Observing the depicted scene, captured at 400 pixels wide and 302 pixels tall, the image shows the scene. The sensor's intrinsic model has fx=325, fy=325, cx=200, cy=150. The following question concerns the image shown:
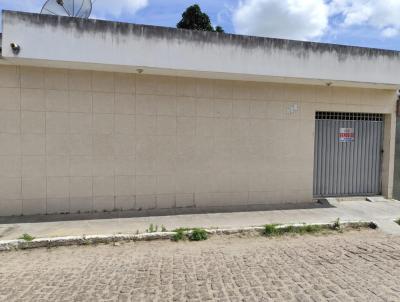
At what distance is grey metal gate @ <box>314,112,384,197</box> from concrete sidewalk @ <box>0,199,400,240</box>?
70cm

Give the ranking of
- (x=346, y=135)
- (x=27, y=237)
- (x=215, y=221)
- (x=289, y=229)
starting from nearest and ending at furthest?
A: (x=27, y=237)
(x=289, y=229)
(x=215, y=221)
(x=346, y=135)

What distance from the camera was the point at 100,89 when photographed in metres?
6.66

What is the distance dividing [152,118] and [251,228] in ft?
10.1

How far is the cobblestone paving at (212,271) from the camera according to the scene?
3566 millimetres

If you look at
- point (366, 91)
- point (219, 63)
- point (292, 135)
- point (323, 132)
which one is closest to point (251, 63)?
point (219, 63)

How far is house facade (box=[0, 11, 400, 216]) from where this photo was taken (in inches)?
244

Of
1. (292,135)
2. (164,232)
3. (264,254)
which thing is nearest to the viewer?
(264,254)

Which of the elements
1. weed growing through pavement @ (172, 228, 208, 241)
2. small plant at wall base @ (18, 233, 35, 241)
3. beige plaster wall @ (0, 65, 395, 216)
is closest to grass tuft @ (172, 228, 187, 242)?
weed growing through pavement @ (172, 228, 208, 241)

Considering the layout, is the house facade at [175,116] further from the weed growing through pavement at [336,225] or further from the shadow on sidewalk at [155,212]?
the weed growing through pavement at [336,225]

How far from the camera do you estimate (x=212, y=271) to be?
13.7 feet

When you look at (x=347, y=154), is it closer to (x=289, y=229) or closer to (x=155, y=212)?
(x=289, y=229)

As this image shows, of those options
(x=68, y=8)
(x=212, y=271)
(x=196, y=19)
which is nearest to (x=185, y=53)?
(x=68, y=8)

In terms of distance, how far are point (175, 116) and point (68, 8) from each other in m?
3.20

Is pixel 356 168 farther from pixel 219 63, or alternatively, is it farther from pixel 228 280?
pixel 228 280
